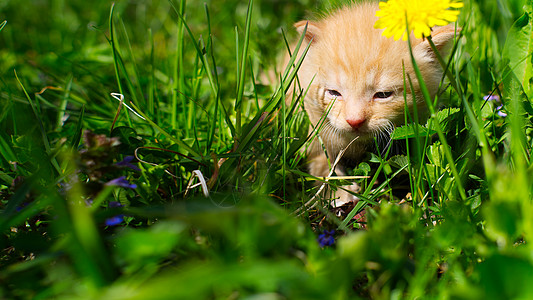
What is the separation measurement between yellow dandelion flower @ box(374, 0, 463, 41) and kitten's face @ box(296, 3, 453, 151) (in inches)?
13.0

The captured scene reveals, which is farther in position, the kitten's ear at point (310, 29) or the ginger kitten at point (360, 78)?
the kitten's ear at point (310, 29)

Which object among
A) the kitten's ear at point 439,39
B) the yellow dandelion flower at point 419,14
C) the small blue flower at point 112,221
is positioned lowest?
the small blue flower at point 112,221

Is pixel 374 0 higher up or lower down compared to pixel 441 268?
higher up

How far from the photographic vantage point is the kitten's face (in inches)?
57.3

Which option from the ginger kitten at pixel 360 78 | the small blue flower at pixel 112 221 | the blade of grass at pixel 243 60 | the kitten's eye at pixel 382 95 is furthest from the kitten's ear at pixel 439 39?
the small blue flower at pixel 112 221

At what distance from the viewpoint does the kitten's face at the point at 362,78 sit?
1456 millimetres

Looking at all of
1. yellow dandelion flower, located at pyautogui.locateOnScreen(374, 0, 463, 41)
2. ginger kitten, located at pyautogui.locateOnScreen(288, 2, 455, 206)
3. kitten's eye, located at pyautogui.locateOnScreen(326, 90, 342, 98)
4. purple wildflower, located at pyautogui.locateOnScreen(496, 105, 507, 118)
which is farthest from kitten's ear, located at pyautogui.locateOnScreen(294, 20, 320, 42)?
purple wildflower, located at pyautogui.locateOnScreen(496, 105, 507, 118)

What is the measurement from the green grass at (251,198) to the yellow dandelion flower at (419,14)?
10 centimetres

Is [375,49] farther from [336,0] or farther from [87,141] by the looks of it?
[87,141]

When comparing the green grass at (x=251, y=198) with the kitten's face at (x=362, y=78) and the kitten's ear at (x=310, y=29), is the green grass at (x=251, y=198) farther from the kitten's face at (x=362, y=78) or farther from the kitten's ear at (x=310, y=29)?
the kitten's ear at (x=310, y=29)

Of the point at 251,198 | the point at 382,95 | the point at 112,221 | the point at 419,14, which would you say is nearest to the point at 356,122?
the point at 382,95

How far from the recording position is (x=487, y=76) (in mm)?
1687

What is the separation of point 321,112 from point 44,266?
1091 mm

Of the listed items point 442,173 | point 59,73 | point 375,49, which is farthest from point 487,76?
point 59,73
